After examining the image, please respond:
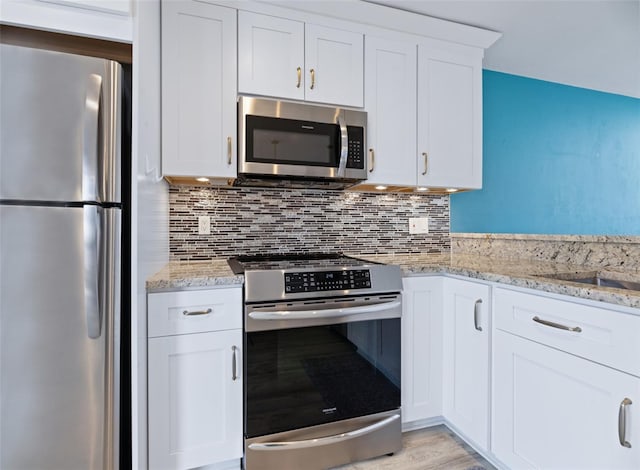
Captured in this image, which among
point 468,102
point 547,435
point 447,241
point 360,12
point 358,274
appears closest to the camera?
point 547,435

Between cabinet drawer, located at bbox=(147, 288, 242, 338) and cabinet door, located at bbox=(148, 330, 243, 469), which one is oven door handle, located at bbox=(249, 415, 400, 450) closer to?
cabinet door, located at bbox=(148, 330, 243, 469)

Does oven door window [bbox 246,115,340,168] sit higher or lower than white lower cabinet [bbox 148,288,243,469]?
higher

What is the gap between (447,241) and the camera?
2531 millimetres

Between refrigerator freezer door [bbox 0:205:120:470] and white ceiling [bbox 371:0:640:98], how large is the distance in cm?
185

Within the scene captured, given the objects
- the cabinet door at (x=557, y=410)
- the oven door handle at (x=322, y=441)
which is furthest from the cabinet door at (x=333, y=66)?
the oven door handle at (x=322, y=441)

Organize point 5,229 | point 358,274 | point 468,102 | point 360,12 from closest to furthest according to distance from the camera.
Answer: point 5,229, point 358,274, point 360,12, point 468,102

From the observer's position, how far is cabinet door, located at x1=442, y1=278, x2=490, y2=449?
5.00 ft

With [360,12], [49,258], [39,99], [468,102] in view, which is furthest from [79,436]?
[468,102]

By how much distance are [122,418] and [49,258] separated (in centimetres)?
64

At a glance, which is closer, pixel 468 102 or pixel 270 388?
pixel 270 388

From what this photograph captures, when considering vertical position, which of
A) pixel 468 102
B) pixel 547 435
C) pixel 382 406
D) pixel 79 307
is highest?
pixel 468 102

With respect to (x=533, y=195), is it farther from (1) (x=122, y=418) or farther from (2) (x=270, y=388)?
(1) (x=122, y=418)

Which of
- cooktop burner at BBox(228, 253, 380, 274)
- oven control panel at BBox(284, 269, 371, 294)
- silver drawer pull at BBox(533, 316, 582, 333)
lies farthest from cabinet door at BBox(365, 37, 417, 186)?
silver drawer pull at BBox(533, 316, 582, 333)

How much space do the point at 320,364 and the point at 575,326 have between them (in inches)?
39.0
